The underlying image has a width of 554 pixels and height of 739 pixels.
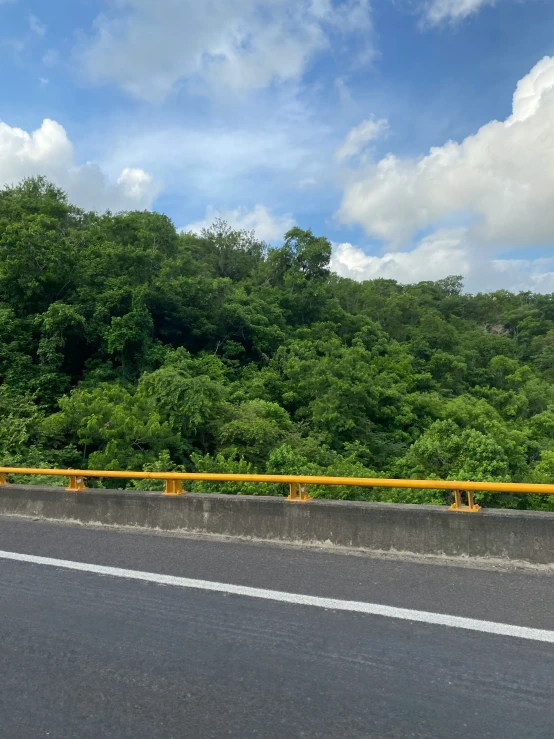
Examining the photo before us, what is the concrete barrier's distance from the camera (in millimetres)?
5188

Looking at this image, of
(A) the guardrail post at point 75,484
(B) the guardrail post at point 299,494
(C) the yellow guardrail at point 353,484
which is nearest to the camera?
(C) the yellow guardrail at point 353,484

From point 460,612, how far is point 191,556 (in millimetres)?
2848

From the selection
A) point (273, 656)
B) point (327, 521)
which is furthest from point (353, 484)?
point (273, 656)

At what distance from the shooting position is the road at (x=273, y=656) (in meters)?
3.07

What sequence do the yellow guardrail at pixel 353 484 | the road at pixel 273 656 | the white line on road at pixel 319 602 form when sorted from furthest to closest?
the yellow guardrail at pixel 353 484
the white line on road at pixel 319 602
the road at pixel 273 656

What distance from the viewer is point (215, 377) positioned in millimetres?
26391

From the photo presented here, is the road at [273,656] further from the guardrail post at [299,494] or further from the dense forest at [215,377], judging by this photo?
the dense forest at [215,377]

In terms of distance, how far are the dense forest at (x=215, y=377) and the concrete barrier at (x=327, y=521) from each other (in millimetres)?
2920

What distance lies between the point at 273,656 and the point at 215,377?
22.9m

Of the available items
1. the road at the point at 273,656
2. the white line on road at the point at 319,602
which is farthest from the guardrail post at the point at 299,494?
the white line on road at the point at 319,602

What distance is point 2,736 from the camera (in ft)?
9.91

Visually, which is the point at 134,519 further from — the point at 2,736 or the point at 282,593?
the point at 2,736

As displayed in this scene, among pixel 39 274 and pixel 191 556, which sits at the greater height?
pixel 39 274

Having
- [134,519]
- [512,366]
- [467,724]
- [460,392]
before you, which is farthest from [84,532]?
[512,366]
